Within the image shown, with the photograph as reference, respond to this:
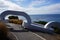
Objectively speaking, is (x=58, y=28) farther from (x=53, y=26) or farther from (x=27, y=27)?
(x=27, y=27)

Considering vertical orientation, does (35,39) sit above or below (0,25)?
below

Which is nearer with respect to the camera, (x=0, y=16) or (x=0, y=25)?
(x=0, y=25)

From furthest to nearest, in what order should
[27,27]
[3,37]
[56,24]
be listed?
[56,24]
[27,27]
[3,37]

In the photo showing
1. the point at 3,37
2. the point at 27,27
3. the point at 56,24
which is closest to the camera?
the point at 3,37

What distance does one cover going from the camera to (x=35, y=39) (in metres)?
19.4

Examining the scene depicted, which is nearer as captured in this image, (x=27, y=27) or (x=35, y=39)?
(x=35, y=39)

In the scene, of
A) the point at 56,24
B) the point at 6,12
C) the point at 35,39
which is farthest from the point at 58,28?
the point at 35,39

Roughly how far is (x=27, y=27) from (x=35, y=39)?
9296 millimetres

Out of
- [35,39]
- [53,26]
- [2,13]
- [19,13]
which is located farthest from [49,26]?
[35,39]

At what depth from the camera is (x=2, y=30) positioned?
61.3 feet

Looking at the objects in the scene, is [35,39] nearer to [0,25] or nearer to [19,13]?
[0,25]

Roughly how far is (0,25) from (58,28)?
13.0 m

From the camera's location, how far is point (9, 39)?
1839cm

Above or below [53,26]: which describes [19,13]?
above
